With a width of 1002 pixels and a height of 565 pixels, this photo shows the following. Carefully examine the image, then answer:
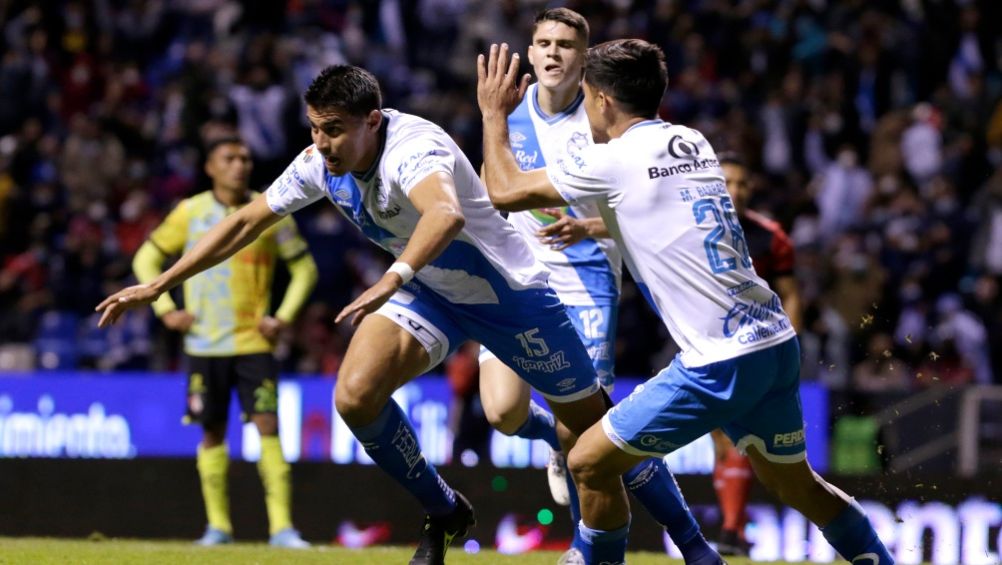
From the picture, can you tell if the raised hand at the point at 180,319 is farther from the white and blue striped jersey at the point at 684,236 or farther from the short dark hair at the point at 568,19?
the white and blue striped jersey at the point at 684,236

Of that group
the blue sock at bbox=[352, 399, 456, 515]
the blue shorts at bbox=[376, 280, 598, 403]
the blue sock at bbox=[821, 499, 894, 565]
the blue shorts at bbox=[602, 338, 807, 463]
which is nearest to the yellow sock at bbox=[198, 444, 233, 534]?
the blue sock at bbox=[352, 399, 456, 515]

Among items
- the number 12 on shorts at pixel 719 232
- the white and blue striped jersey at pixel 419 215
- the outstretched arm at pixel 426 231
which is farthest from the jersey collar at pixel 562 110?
the number 12 on shorts at pixel 719 232

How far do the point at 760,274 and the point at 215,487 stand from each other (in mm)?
3668

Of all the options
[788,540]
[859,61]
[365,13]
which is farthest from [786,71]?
[788,540]

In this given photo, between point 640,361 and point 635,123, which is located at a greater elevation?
point 635,123

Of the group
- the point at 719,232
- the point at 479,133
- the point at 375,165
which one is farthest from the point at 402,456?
the point at 479,133

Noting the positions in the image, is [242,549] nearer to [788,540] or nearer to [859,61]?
[788,540]

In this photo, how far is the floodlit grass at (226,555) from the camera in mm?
8406

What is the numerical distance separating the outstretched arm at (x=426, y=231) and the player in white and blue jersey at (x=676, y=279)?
0.22 m

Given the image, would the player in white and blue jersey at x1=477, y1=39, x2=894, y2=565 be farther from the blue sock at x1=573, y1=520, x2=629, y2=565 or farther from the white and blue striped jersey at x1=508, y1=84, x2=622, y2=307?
the white and blue striped jersey at x1=508, y1=84, x2=622, y2=307

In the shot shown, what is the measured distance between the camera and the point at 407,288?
25.2 feet

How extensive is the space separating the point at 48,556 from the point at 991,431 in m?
9.27

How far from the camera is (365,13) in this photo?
21344 millimetres

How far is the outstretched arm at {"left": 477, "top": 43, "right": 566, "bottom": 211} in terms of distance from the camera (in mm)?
6762
